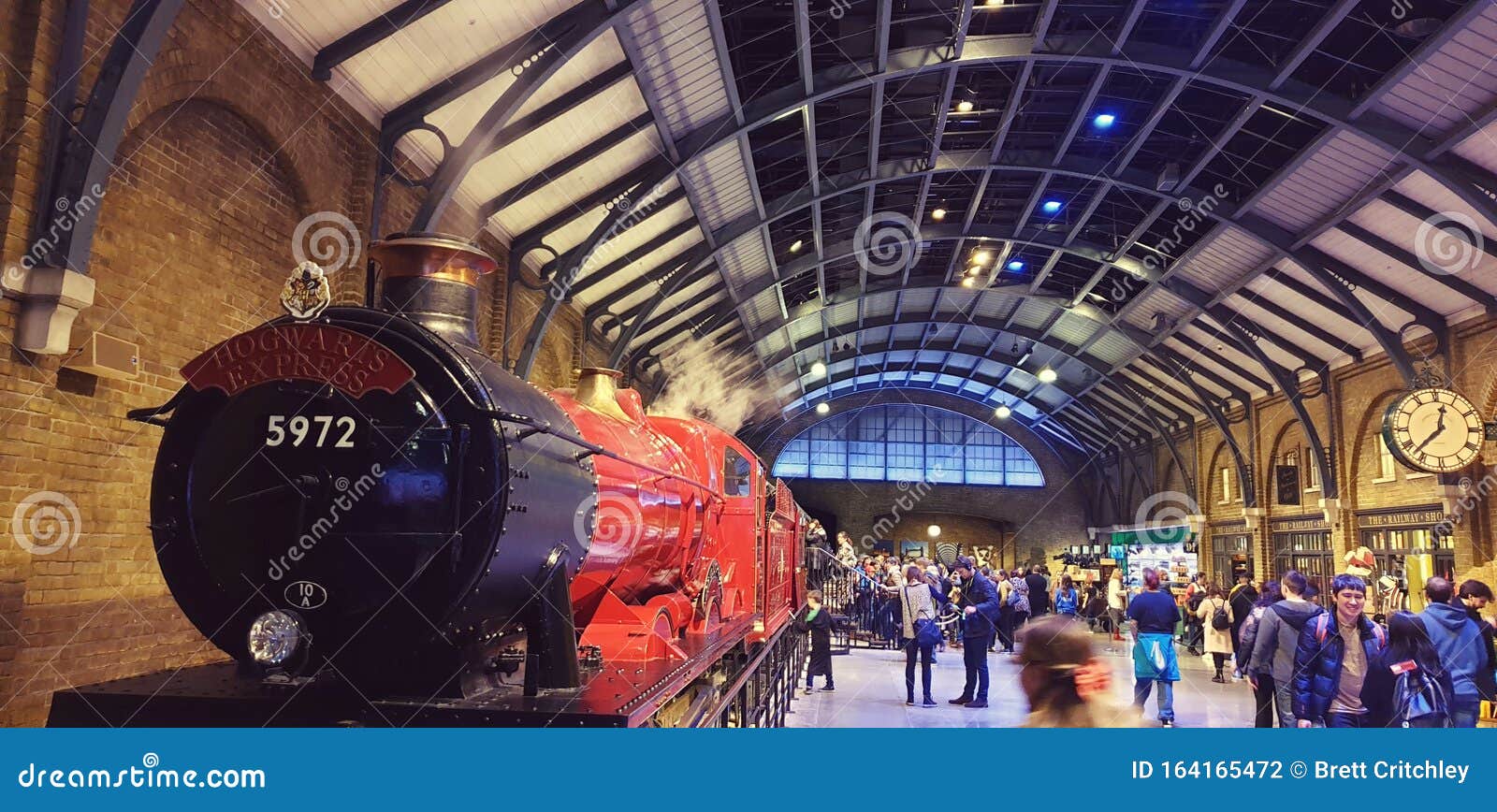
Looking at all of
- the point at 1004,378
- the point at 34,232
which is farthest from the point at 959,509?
the point at 34,232

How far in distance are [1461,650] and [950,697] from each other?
Result: 19.8 feet

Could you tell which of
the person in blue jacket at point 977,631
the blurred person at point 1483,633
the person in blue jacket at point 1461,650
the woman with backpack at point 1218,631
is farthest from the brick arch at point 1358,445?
the person in blue jacket at point 1461,650

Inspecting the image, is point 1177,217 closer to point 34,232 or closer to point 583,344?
point 583,344

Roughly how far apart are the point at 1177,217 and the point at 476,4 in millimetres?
12862

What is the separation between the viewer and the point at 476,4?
25.2ft

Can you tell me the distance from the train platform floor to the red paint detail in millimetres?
5189

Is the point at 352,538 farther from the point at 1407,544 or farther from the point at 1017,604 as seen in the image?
the point at 1407,544

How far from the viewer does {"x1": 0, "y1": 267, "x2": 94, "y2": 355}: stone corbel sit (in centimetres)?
486

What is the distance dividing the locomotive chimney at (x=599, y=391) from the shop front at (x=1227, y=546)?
68.7 feet

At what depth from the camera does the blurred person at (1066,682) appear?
3.74 m

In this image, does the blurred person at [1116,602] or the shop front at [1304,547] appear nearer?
the blurred person at [1116,602]

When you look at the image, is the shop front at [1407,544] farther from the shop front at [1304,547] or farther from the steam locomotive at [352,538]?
the steam locomotive at [352,538]

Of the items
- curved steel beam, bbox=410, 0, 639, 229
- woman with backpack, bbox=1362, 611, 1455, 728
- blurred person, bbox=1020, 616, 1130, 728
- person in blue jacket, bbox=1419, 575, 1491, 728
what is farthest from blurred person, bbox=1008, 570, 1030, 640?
blurred person, bbox=1020, 616, 1130, 728

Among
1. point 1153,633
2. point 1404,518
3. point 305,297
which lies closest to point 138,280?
point 305,297
